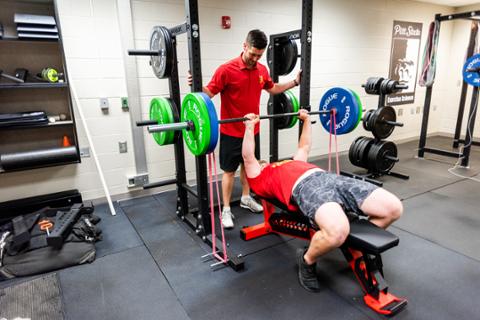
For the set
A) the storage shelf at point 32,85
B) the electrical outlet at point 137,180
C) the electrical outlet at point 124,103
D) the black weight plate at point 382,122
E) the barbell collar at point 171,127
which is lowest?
the electrical outlet at point 137,180

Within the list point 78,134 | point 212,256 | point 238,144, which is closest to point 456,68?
point 238,144

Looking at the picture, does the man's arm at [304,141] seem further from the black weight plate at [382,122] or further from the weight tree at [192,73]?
the black weight plate at [382,122]

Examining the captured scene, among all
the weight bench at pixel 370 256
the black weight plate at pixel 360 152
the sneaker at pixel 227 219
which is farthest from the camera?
the black weight plate at pixel 360 152

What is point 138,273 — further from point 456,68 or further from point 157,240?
point 456,68

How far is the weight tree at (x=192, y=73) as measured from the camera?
2043 millimetres

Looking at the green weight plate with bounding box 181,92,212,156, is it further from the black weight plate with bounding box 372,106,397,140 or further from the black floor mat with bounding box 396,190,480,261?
Answer: the black weight plate with bounding box 372,106,397,140

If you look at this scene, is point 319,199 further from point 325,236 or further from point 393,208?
point 393,208

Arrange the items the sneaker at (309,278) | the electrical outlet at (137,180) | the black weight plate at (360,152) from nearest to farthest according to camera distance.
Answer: the sneaker at (309,278) < the electrical outlet at (137,180) < the black weight plate at (360,152)

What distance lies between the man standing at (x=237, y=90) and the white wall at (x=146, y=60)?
3.55 feet

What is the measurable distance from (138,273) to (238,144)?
1219 millimetres

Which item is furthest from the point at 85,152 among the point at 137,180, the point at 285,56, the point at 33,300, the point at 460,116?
the point at 460,116

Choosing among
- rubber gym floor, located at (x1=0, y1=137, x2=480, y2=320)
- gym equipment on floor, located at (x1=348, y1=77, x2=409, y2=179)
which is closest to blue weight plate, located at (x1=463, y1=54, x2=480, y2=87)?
gym equipment on floor, located at (x1=348, y1=77, x2=409, y2=179)

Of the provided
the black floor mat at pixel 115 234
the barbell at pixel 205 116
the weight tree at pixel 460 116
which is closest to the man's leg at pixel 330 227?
the barbell at pixel 205 116

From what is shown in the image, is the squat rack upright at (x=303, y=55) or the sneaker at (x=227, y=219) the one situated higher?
the squat rack upright at (x=303, y=55)
